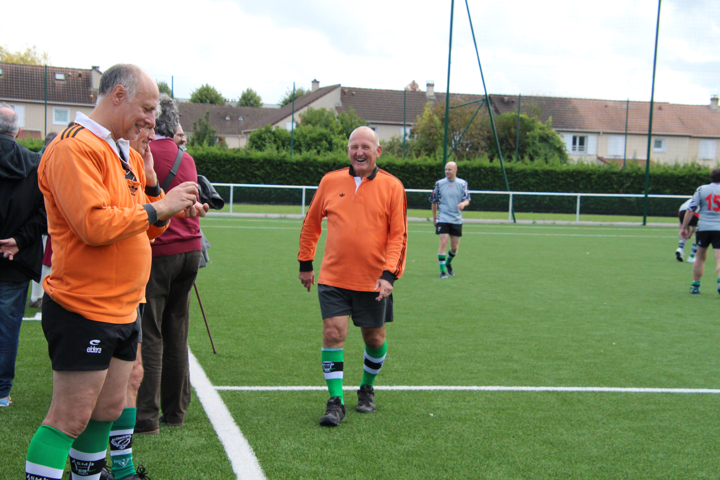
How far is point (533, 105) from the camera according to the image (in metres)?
44.9

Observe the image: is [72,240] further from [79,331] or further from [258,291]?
[258,291]

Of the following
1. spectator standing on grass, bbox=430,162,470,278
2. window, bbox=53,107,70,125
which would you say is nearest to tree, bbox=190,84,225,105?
window, bbox=53,107,70,125

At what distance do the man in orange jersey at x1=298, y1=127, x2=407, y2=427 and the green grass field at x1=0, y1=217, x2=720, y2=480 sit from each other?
509 mm

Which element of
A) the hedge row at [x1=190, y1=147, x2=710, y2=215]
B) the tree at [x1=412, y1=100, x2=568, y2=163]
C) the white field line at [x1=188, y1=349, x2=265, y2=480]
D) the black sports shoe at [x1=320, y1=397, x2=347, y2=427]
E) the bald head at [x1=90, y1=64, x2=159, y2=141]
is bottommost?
the white field line at [x1=188, y1=349, x2=265, y2=480]

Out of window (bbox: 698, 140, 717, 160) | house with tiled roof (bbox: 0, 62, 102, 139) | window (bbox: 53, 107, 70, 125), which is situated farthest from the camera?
window (bbox: 698, 140, 717, 160)

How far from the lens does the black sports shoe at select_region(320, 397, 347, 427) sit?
3916 millimetres

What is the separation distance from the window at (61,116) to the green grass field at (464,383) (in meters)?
38.1

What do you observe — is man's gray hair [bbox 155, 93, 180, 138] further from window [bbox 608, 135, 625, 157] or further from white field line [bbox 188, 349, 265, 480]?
window [bbox 608, 135, 625, 157]

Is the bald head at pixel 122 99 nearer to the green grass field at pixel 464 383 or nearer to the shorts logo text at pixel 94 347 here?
the shorts logo text at pixel 94 347

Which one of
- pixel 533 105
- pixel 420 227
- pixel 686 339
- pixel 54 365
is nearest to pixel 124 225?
pixel 54 365

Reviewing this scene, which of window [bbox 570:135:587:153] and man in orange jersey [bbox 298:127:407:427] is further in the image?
window [bbox 570:135:587:153]

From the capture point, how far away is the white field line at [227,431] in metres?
3.24

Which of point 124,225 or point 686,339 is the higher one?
point 124,225

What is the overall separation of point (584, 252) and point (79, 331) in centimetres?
1401
